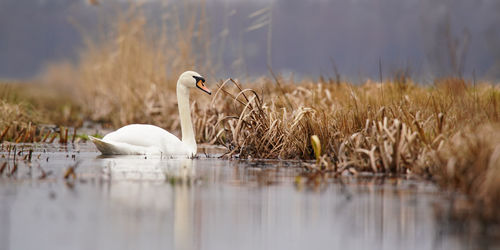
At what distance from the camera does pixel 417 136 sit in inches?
315

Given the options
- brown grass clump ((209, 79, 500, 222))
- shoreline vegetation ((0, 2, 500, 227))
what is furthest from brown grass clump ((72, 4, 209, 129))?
brown grass clump ((209, 79, 500, 222))

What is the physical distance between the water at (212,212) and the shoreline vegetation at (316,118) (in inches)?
16.9

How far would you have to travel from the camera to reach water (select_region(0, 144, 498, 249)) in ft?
14.9

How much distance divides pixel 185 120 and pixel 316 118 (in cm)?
261

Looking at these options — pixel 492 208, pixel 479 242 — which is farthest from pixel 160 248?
pixel 492 208

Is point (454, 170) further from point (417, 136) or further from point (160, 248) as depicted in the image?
point (160, 248)

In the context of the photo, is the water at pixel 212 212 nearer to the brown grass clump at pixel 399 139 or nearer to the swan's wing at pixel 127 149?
the brown grass clump at pixel 399 139

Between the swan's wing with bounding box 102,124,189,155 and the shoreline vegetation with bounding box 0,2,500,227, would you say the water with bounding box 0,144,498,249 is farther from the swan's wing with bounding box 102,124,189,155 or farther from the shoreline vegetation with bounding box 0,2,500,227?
the swan's wing with bounding box 102,124,189,155

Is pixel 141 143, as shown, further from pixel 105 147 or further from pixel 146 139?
pixel 105 147

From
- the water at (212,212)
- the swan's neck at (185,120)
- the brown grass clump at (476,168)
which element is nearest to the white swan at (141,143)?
the swan's neck at (185,120)

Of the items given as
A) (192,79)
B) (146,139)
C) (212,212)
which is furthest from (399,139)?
(192,79)

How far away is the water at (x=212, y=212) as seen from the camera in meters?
4.53

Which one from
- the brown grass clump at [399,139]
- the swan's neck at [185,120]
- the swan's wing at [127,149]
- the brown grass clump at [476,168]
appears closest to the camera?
the brown grass clump at [476,168]

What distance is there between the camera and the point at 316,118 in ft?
32.2
